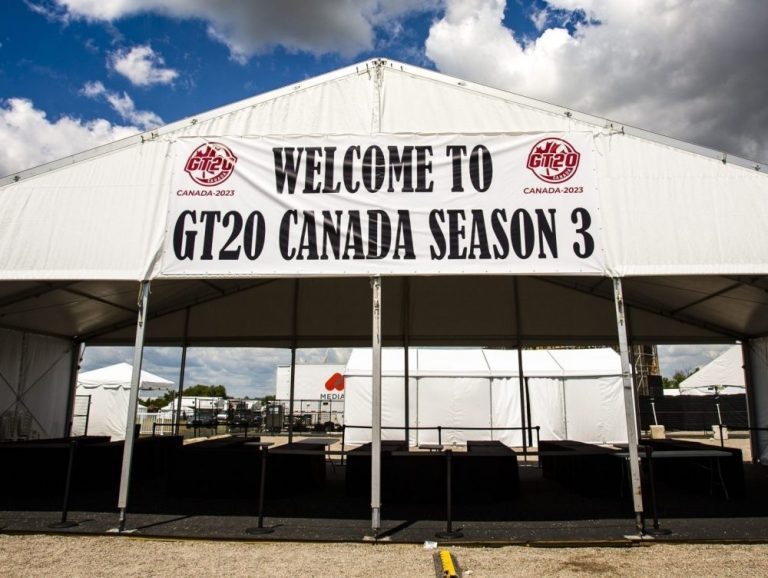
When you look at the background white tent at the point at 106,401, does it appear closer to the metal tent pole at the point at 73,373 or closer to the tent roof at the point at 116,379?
the tent roof at the point at 116,379

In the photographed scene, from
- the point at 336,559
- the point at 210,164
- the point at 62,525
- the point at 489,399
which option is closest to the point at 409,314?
the point at 489,399

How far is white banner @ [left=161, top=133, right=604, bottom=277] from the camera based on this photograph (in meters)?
5.87

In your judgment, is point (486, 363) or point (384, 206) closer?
point (384, 206)

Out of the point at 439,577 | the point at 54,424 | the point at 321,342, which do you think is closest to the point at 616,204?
the point at 439,577

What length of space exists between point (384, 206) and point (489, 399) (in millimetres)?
10296

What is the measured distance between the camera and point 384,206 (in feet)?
19.9

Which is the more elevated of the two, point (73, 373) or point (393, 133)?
point (393, 133)

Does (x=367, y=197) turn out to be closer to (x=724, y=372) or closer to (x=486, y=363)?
(x=486, y=363)

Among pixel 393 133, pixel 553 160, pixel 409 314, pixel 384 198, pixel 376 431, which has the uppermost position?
pixel 393 133

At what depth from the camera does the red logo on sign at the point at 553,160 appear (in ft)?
19.9

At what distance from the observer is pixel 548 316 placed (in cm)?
1176

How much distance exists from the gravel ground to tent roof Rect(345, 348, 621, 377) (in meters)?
10.1

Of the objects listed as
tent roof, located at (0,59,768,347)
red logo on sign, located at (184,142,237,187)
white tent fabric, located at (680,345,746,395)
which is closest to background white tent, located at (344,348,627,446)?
tent roof, located at (0,59,768,347)

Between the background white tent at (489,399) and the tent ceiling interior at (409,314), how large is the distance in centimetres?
326
